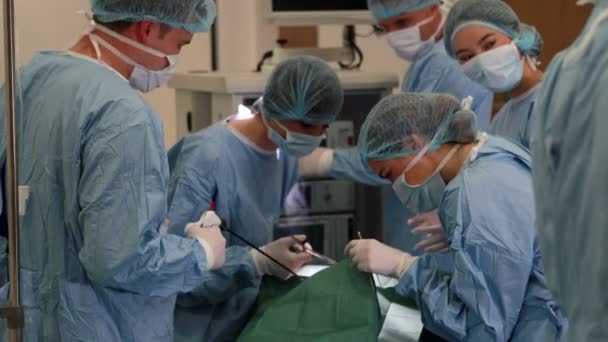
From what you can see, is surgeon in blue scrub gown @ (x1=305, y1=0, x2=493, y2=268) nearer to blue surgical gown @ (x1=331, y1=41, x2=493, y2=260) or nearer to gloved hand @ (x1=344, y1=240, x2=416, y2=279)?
blue surgical gown @ (x1=331, y1=41, x2=493, y2=260)

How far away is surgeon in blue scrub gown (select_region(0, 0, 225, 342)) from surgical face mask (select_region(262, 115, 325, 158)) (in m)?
0.57

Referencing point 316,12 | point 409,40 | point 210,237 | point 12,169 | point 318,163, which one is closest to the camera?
point 12,169

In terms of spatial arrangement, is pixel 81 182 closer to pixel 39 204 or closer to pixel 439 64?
pixel 39 204

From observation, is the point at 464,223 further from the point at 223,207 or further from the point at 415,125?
the point at 223,207

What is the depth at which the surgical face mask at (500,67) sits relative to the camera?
8.07ft

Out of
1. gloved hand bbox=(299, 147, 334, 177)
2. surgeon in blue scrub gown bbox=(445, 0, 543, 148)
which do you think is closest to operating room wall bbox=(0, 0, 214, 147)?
gloved hand bbox=(299, 147, 334, 177)

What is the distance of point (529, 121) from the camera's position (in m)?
2.44

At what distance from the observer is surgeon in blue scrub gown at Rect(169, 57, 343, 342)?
2.17 metres

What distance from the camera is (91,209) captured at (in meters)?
1.61

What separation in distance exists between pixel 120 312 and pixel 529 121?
1.25m


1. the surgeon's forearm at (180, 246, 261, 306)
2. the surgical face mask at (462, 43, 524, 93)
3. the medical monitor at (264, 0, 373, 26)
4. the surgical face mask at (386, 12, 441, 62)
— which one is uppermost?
the medical monitor at (264, 0, 373, 26)

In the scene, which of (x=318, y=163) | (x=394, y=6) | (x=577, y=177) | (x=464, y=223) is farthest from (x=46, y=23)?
(x=577, y=177)

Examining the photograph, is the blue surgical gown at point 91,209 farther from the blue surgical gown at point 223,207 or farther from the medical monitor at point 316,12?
the medical monitor at point 316,12

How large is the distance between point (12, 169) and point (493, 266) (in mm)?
871
